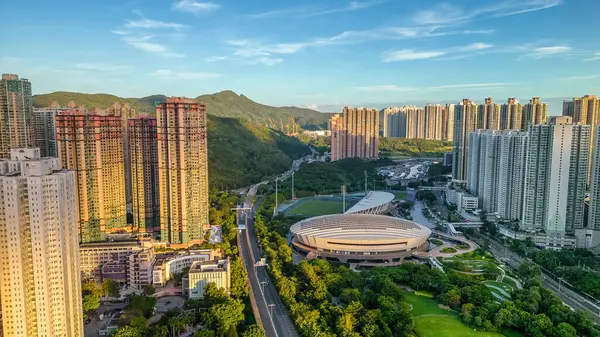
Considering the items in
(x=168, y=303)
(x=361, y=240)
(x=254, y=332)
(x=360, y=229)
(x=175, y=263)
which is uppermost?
(x=360, y=229)

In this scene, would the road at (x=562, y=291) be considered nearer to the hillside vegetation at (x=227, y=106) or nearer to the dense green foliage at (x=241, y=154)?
the dense green foliage at (x=241, y=154)

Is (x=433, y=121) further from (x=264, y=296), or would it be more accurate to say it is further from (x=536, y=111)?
(x=264, y=296)

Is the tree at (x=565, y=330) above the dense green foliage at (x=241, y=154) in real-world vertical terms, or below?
below

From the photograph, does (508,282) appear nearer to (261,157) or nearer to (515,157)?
(515,157)

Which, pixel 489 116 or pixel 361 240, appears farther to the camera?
pixel 489 116

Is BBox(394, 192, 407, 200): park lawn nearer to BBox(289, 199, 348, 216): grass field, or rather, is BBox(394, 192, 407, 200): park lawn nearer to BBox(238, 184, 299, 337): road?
BBox(289, 199, 348, 216): grass field

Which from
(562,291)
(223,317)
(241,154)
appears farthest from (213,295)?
(241,154)

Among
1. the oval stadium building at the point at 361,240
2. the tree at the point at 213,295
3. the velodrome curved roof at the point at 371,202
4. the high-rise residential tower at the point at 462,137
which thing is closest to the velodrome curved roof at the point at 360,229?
the oval stadium building at the point at 361,240
